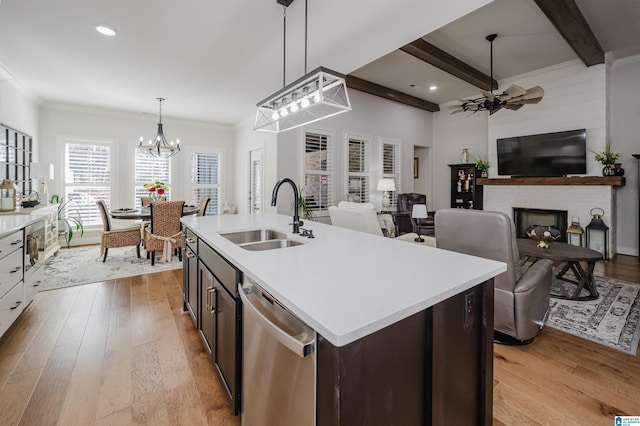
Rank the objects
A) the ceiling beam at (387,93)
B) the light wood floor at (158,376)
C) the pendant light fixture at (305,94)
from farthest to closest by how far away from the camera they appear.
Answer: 1. the ceiling beam at (387,93)
2. the pendant light fixture at (305,94)
3. the light wood floor at (158,376)

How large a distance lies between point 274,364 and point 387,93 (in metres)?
6.23

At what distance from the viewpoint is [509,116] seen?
18.9 ft

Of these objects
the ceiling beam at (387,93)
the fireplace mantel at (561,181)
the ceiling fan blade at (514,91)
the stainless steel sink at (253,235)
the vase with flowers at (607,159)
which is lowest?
the stainless steel sink at (253,235)

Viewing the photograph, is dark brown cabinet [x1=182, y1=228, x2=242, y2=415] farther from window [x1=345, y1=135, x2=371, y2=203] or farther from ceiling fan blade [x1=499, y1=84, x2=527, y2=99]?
window [x1=345, y1=135, x2=371, y2=203]

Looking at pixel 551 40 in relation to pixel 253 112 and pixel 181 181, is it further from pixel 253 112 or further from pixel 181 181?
pixel 181 181

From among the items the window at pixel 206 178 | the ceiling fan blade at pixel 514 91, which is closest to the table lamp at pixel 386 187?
the ceiling fan blade at pixel 514 91

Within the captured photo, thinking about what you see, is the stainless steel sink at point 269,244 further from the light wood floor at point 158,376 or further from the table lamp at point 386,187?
the table lamp at point 386,187

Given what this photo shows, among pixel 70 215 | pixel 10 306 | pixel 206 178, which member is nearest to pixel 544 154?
pixel 206 178

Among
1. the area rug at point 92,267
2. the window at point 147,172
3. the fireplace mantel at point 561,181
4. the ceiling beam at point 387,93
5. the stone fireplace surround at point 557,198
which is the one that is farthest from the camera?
the window at point 147,172

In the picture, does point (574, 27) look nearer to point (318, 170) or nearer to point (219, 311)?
point (318, 170)

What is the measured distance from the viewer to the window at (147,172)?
6.32 m

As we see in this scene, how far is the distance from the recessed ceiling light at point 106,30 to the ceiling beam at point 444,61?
344 centimetres

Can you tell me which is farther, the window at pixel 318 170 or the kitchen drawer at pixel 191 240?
the window at pixel 318 170

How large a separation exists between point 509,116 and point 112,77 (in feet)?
23.2
